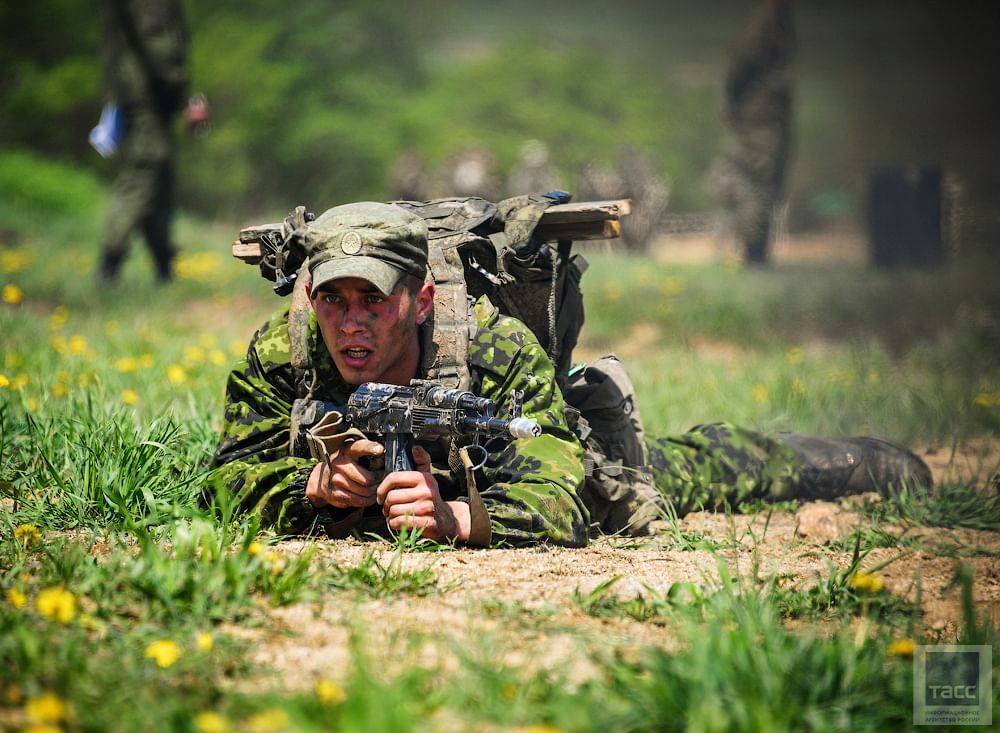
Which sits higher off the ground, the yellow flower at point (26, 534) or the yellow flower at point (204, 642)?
the yellow flower at point (26, 534)

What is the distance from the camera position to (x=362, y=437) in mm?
3152

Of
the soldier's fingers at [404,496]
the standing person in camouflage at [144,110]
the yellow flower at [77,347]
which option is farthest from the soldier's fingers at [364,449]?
the standing person in camouflage at [144,110]

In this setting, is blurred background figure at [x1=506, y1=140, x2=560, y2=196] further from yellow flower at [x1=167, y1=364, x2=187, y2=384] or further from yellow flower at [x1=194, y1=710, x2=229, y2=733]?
yellow flower at [x1=194, y1=710, x2=229, y2=733]

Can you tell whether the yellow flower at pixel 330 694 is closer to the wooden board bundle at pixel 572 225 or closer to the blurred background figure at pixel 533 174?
the wooden board bundle at pixel 572 225

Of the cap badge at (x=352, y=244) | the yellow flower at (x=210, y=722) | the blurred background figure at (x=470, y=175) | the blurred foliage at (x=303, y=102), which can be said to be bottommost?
the yellow flower at (x=210, y=722)

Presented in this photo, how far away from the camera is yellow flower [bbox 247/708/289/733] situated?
1.91 meters

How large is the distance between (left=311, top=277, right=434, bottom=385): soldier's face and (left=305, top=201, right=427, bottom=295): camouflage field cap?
0.19 feet

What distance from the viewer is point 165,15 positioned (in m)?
9.67

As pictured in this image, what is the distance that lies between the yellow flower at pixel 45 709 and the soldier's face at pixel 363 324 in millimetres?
1423

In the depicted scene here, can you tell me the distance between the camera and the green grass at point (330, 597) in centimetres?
213

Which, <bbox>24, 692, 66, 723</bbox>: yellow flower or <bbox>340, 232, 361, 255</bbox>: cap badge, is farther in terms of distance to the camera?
<bbox>340, 232, 361, 255</bbox>: cap badge

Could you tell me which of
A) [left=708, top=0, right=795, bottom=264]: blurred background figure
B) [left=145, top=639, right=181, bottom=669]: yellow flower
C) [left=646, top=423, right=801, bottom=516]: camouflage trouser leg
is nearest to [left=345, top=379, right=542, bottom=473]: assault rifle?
[left=145, top=639, right=181, bottom=669]: yellow flower

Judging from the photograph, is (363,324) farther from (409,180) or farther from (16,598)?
(409,180)

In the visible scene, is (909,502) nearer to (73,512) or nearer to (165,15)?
(73,512)
